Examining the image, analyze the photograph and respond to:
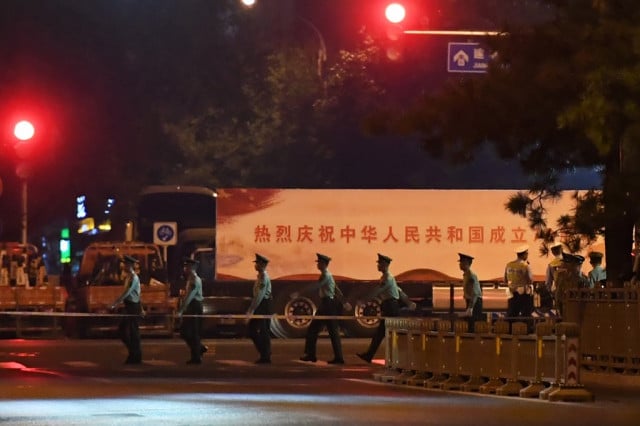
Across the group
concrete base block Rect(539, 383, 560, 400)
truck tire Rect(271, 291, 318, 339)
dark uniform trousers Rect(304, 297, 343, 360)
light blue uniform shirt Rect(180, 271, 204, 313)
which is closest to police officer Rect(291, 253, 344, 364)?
dark uniform trousers Rect(304, 297, 343, 360)

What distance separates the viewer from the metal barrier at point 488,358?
16.4 meters

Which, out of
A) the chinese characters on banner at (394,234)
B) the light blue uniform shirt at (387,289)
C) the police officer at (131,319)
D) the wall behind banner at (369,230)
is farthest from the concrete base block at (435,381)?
the chinese characters on banner at (394,234)

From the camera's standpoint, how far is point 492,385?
17641 millimetres

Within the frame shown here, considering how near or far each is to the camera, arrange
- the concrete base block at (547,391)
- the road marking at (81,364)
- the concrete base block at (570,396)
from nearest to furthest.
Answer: the concrete base block at (570,396) < the concrete base block at (547,391) < the road marking at (81,364)

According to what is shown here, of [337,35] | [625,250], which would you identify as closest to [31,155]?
[625,250]

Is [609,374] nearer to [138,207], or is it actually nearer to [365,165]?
[138,207]

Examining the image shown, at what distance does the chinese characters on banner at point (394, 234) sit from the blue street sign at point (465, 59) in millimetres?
9939

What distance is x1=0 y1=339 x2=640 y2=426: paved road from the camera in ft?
47.4

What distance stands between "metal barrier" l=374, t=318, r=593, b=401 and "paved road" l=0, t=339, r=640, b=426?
0.31m

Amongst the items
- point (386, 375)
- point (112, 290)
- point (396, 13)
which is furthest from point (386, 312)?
point (112, 290)

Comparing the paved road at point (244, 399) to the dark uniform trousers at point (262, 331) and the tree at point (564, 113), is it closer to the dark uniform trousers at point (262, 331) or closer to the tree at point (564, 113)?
the dark uniform trousers at point (262, 331)

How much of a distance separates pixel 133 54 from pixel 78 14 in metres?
8.23

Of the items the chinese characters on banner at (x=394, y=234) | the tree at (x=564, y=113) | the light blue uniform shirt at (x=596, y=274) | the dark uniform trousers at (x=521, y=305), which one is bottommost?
the dark uniform trousers at (x=521, y=305)

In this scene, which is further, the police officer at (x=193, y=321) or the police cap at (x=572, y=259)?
the police officer at (x=193, y=321)
